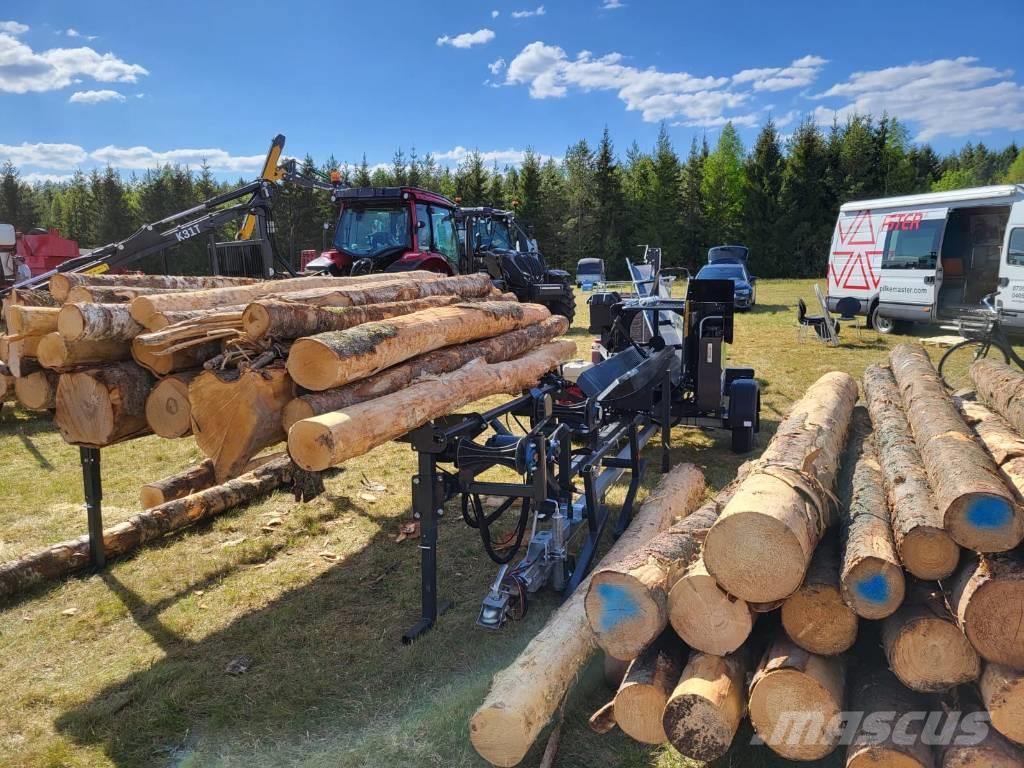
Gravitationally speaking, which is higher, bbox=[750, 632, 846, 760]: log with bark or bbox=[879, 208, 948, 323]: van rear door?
bbox=[879, 208, 948, 323]: van rear door

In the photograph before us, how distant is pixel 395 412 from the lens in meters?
3.45

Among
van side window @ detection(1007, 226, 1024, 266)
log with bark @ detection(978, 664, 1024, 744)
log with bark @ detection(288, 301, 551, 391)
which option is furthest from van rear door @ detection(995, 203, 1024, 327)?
log with bark @ detection(978, 664, 1024, 744)

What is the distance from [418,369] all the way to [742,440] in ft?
14.0

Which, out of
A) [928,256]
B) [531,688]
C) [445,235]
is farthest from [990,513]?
[928,256]

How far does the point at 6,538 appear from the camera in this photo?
17.9 ft

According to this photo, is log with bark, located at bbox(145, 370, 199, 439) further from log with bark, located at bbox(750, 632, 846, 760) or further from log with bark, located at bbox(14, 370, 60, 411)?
log with bark, located at bbox(750, 632, 846, 760)

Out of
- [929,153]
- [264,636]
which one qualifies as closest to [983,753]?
[264,636]

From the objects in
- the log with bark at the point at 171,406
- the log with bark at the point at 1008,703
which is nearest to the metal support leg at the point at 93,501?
the log with bark at the point at 171,406

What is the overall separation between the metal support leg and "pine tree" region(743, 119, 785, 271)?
3507 centimetres

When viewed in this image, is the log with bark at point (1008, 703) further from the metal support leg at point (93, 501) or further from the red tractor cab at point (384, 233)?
the red tractor cab at point (384, 233)

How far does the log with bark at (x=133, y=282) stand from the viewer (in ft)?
14.5

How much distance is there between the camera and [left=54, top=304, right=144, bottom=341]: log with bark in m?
3.45

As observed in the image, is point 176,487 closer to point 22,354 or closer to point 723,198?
point 22,354

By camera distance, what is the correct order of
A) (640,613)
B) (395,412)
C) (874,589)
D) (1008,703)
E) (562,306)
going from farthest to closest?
(562,306), (395,412), (640,613), (874,589), (1008,703)
